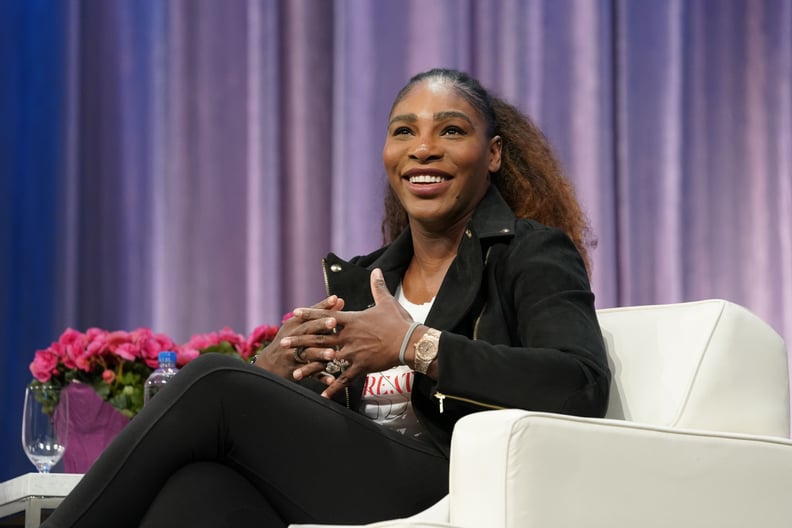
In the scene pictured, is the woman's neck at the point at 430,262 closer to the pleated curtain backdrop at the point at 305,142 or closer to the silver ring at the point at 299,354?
the silver ring at the point at 299,354

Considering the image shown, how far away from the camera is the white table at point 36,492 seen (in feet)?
6.41

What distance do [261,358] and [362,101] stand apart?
4.21ft

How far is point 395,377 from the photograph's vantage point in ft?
5.48

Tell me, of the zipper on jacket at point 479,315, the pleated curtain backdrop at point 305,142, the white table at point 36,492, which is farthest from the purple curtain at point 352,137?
the zipper on jacket at point 479,315

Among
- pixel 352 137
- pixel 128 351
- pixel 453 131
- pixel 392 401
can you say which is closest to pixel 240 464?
pixel 392 401

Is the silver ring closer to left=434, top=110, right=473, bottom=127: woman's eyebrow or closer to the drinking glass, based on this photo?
left=434, top=110, right=473, bottom=127: woman's eyebrow

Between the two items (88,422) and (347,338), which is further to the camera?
(88,422)

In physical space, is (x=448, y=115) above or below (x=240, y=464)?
above

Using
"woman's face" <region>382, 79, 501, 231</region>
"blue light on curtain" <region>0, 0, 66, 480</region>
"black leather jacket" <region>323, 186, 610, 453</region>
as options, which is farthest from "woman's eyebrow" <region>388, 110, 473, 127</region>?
"blue light on curtain" <region>0, 0, 66, 480</region>

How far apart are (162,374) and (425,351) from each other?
82cm

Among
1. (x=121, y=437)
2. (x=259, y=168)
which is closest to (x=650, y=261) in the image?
(x=259, y=168)

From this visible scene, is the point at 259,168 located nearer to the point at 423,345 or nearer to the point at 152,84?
the point at 152,84

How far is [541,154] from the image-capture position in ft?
6.33

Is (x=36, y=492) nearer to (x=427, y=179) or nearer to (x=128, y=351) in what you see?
(x=128, y=351)
